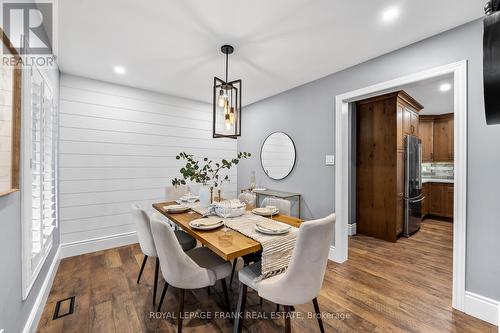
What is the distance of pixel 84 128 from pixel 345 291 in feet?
12.6

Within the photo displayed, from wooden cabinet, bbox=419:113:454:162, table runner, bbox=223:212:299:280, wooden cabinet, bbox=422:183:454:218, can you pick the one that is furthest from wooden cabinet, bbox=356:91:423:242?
table runner, bbox=223:212:299:280

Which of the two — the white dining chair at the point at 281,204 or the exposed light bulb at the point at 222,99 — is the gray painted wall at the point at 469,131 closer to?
the white dining chair at the point at 281,204

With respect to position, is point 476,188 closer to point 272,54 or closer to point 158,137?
point 272,54

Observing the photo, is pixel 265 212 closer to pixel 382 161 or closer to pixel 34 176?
pixel 34 176

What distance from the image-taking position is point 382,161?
3662 millimetres

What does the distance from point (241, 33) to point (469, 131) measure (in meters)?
2.15

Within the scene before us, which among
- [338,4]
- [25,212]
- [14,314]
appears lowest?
[14,314]

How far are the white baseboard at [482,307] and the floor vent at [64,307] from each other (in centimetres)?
339

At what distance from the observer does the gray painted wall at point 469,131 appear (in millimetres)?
1778

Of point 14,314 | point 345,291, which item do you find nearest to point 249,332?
point 345,291

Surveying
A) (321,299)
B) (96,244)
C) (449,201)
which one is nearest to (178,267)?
(321,299)

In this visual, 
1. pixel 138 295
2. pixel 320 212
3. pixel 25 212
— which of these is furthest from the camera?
pixel 320 212

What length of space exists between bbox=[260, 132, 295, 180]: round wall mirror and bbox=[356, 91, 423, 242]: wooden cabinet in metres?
1.38

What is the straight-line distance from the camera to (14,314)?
51.5 inches
